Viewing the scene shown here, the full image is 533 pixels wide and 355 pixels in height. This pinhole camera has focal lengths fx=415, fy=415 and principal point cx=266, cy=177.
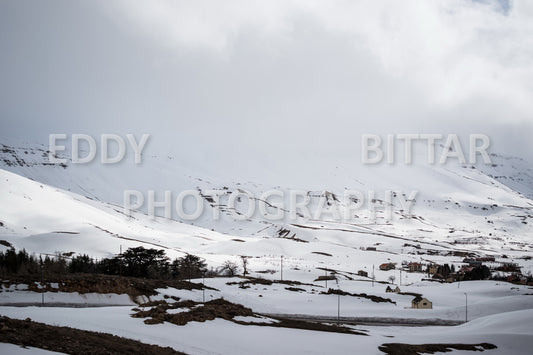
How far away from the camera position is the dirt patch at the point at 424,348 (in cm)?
2761

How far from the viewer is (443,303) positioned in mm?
70062

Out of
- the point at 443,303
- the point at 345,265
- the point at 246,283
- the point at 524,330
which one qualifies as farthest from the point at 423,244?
the point at 524,330

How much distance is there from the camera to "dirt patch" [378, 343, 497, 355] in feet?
90.6

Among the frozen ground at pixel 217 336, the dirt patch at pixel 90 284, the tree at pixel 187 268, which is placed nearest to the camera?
the frozen ground at pixel 217 336

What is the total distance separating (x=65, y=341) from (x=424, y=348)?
25001mm

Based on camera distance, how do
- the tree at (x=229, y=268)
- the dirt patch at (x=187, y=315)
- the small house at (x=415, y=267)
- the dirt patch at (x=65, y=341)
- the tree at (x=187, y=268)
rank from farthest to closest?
1. the small house at (x=415, y=267)
2. the tree at (x=229, y=268)
3. the tree at (x=187, y=268)
4. the dirt patch at (x=187, y=315)
5. the dirt patch at (x=65, y=341)

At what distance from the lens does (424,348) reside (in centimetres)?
3036

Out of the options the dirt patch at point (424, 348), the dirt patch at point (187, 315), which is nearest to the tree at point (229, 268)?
the dirt patch at point (187, 315)

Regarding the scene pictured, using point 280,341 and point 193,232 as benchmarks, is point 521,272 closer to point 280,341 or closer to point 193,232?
point 193,232

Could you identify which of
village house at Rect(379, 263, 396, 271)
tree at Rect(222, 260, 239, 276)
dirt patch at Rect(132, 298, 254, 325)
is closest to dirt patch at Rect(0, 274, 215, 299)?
dirt patch at Rect(132, 298, 254, 325)

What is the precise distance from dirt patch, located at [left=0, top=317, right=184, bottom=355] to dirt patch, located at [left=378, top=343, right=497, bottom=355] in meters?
15.8

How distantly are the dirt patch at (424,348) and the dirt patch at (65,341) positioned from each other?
15752mm

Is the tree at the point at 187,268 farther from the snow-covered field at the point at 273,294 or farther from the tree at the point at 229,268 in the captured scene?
the snow-covered field at the point at 273,294

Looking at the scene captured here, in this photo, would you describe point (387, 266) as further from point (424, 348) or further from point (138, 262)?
point (424, 348)
